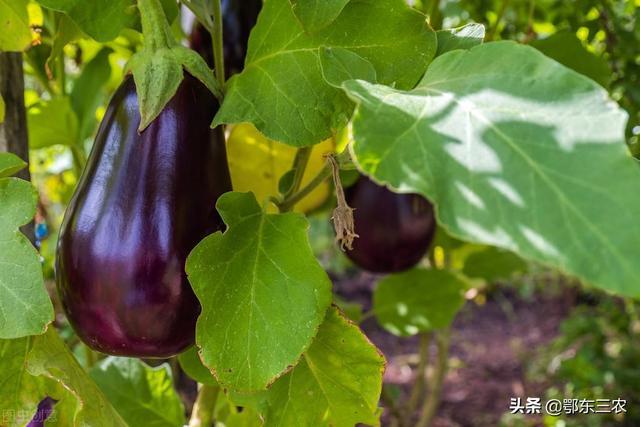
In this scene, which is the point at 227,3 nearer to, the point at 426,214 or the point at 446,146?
the point at 426,214

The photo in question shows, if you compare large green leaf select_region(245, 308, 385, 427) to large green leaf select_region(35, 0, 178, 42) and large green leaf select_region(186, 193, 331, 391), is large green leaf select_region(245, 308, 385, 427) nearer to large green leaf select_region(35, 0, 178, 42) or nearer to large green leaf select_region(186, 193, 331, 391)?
large green leaf select_region(186, 193, 331, 391)

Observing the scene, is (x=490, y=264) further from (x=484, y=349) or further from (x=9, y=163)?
(x=484, y=349)

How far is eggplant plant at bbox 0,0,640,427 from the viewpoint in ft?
0.89

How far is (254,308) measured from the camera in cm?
40

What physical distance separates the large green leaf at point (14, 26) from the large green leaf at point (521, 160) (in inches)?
10.8

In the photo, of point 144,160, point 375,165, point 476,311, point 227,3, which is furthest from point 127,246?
point 476,311

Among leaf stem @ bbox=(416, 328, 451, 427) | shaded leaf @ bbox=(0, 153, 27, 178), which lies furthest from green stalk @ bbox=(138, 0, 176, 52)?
leaf stem @ bbox=(416, 328, 451, 427)

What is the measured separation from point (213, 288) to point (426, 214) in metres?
0.38

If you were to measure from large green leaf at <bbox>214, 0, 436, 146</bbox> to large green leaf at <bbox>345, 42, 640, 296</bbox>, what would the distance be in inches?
2.6

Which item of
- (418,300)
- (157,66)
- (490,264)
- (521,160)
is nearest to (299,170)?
(157,66)

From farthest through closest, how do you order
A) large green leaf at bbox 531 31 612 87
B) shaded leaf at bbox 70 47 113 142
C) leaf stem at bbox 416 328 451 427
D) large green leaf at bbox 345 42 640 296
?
leaf stem at bbox 416 328 451 427 → shaded leaf at bbox 70 47 113 142 → large green leaf at bbox 531 31 612 87 → large green leaf at bbox 345 42 640 296

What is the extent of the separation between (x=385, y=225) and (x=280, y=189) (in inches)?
9.6


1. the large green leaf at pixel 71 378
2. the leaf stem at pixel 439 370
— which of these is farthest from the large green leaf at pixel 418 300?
the large green leaf at pixel 71 378

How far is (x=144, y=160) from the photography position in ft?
1.35
